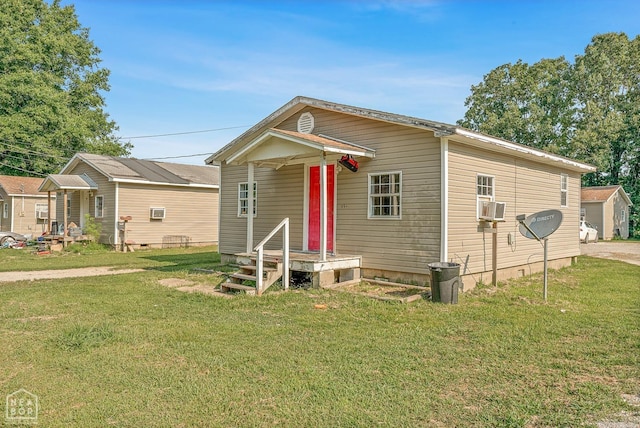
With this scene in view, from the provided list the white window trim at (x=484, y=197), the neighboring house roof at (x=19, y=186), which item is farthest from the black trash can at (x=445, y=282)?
the neighboring house roof at (x=19, y=186)

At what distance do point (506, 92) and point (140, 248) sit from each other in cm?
3063

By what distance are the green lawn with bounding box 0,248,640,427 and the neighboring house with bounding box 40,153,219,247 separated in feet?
35.8

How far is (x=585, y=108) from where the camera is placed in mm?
31625

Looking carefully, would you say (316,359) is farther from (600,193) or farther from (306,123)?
(600,193)

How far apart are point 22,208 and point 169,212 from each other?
12.3 m

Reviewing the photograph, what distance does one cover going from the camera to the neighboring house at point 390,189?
8477 millimetres

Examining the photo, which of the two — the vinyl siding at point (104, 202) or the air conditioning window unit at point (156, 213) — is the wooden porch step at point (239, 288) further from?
the air conditioning window unit at point (156, 213)

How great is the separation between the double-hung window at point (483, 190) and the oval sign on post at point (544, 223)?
1081 millimetres

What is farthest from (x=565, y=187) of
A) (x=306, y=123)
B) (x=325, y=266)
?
(x=325, y=266)

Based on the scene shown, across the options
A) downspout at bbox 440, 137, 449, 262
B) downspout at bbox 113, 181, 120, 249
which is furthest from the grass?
downspout at bbox 440, 137, 449, 262

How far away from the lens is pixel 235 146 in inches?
473

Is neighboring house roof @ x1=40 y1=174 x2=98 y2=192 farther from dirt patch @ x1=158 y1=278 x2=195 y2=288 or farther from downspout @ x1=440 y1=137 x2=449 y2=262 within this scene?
downspout @ x1=440 y1=137 x2=449 y2=262

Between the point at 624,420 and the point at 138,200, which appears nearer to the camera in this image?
the point at 624,420

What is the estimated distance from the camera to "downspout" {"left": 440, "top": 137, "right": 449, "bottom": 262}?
823 cm
